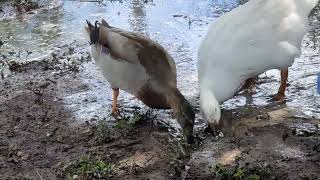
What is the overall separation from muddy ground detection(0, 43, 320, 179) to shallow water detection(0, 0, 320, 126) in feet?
0.84

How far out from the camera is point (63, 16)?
9094 mm

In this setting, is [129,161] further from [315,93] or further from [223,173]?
[315,93]

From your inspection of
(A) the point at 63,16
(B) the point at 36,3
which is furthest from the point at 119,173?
(B) the point at 36,3

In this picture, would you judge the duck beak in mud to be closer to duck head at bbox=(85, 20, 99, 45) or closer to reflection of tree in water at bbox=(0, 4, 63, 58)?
duck head at bbox=(85, 20, 99, 45)

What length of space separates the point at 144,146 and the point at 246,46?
4.34ft

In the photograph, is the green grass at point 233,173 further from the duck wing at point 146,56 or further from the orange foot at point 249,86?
the orange foot at point 249,86

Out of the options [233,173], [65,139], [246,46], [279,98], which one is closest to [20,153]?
[65,139]

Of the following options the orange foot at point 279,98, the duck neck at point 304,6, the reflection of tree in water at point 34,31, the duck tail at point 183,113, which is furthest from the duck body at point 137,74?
the reflection of tree in water at point 34,31

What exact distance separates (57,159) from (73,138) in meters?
0.43

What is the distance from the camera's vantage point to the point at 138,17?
28.2 ft

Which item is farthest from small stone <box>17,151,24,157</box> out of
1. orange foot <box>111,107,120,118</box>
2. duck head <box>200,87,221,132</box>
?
duck head <box>200,87,221,132</box>

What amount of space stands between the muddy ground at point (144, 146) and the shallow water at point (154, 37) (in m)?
0.26

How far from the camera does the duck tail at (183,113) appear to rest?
185 inches

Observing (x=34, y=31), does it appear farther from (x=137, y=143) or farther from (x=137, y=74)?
(x=137, y=143)
